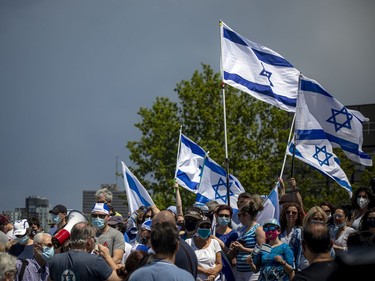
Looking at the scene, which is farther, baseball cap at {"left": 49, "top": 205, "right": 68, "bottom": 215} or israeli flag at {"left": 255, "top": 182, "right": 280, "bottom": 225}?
baseball cap at {"left": 49, "top": 205, "right": 68, "bottom": 215}

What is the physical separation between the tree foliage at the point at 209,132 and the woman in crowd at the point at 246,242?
108ft

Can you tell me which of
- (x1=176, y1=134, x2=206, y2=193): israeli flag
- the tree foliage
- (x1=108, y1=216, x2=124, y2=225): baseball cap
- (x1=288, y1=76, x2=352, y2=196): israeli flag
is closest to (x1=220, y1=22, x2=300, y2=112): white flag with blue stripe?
(x1=288, y1=76, x2=352, y2=196): israeli flag

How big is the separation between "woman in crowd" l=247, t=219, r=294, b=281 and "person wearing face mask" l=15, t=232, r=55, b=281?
8.09ft

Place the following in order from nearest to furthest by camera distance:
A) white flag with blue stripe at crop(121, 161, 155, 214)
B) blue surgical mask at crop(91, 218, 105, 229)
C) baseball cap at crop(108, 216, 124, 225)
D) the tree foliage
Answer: blue surgical mask at crop(91, 218, 105, 229) < baseball cap at crop(108, 216, 124, 225) < white flag with blue stripe at crop(121, 161, 155, 214) < the tree foliage

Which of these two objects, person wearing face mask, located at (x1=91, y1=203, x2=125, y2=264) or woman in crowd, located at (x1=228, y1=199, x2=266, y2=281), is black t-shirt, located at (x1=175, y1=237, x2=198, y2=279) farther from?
woman in crowd, located at (x1=228, y1=199, x2=266, y2=281)

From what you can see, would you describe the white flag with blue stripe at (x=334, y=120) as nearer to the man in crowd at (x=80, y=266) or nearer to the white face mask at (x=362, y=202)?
the white face mask at (x=362, y=202)

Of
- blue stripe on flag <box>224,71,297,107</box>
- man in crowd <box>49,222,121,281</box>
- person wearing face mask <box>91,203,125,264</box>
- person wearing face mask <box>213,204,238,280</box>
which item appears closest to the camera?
man in crowd <box>49,222,121,281</box>

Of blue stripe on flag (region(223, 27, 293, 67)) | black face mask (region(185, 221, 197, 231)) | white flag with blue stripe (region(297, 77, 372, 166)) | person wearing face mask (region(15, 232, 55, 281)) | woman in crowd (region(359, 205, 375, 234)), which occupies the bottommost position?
person wearing face mask (region(15, 232, 55, 281))

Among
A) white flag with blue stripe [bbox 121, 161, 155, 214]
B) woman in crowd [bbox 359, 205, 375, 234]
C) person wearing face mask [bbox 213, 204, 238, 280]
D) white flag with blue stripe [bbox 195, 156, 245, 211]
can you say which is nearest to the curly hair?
person wearing face mask [bbox 213, 204, 238, 280]

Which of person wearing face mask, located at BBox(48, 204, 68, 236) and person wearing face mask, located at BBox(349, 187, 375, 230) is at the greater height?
person wearing face mask, located at BBox(349, 187, 375, 230)

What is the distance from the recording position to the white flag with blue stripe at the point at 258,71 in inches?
610

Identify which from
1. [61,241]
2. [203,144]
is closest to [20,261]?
[61,241]

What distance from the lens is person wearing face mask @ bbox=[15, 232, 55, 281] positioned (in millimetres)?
9477

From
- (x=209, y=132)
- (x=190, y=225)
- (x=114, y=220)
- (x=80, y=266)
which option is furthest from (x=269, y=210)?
(x=209, y=132)
